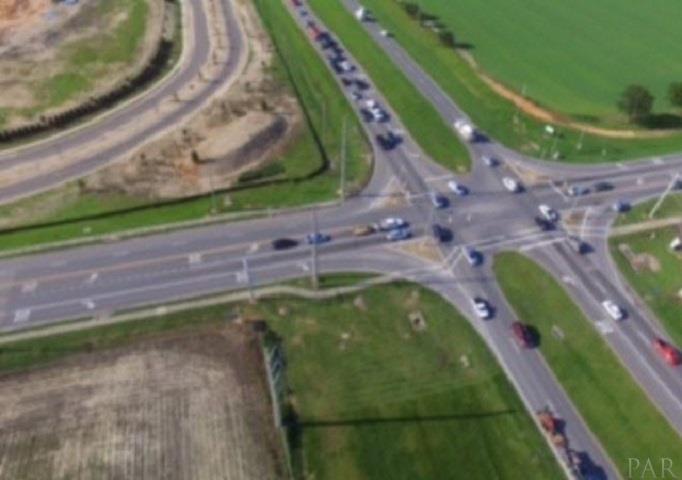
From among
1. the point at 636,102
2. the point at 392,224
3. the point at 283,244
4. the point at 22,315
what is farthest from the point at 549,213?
the point at 22,315

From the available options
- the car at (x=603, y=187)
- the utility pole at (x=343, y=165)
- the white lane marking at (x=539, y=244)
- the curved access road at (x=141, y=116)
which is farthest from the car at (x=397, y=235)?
the curved access road at (x=141, y=116)

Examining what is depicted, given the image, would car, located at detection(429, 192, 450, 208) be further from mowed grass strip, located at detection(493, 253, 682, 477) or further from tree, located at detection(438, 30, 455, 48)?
tree, located at detection(438, 30, 455, 48)

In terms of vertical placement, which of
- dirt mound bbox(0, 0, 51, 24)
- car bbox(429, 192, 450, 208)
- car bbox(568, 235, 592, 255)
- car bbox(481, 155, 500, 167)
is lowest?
car bbox(568, 235, 592, 255)

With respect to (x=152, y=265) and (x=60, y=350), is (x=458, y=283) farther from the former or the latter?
(x=60, y=350)

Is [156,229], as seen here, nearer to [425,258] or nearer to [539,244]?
[425,258]

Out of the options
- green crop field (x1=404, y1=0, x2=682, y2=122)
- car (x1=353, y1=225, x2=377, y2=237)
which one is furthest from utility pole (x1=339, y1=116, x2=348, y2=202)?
green crop field (x1=404, y1=0, x2=682, y2=122)

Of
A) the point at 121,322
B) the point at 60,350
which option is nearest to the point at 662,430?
the point at 121,322
